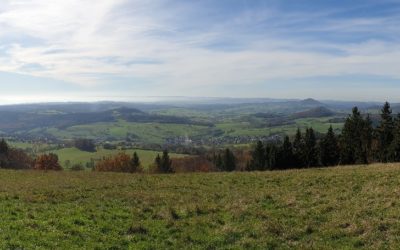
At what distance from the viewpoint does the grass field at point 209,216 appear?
14.8 meters

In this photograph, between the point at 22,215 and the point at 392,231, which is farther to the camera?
the point at 22,215

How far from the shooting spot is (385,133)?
78562 millimetres

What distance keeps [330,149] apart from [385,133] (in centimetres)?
1093

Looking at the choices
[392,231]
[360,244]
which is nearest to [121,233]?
[360,244]

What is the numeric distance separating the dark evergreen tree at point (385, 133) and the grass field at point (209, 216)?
52.1 metres

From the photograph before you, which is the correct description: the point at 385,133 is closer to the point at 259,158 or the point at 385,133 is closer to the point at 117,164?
the point at 259,158

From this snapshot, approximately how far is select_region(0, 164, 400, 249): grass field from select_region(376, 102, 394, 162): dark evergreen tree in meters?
52.1

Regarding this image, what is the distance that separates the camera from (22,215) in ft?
62.5

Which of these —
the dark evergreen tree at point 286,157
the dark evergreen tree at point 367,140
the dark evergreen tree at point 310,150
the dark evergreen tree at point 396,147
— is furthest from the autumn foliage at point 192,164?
the dark evergreen tree at point 396,147

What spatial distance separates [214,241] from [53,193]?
15228 mm

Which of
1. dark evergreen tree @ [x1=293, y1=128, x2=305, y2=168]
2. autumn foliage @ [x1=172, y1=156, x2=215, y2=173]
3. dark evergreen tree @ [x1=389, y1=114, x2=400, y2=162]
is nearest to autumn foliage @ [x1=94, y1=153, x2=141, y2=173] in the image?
autumn foliage @ [x1=172, y1=156, x2=215, y2=173]

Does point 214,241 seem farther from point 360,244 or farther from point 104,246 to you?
point 360,244

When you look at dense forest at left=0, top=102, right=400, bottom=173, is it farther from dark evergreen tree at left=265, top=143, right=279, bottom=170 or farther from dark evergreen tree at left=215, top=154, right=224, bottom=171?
dark evergreen tree at left=215, top=154, right=224, bottom=171

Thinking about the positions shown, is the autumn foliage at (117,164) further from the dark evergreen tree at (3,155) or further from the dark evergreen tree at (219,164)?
the dark evergreen tree at (219,164)
